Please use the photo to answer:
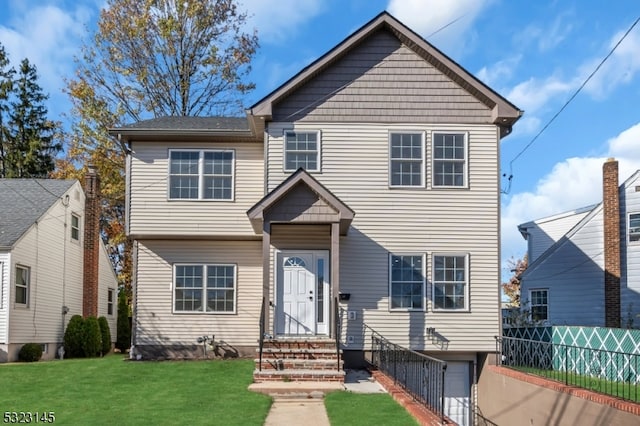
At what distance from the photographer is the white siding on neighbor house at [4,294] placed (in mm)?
20438

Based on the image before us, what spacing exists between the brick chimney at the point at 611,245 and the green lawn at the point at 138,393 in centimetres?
1318

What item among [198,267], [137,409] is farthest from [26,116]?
[137,409]

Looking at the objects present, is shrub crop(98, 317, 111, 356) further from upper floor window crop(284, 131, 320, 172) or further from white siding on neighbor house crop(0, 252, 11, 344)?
upper floor window crop(284, 131, 320, 172)

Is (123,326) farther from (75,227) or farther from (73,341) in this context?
(73,341)

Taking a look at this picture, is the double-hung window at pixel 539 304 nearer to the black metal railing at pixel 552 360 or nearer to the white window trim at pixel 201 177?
the black metal railing at pixel 552 360

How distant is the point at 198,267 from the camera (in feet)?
63.8

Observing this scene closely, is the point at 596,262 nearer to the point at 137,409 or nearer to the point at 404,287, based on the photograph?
the point at 404,287

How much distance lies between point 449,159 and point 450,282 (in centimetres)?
300

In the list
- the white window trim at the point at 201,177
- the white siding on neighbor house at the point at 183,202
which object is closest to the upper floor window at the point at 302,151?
the white siding on neighbor house at the point at 183,202

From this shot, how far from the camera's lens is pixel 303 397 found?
13.5 metres

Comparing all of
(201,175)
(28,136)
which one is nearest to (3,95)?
(28,136)

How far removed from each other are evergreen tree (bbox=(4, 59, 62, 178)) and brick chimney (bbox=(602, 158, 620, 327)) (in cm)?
2777

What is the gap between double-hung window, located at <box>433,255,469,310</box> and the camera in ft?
60.0

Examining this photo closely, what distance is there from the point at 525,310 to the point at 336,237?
42.5 ft
